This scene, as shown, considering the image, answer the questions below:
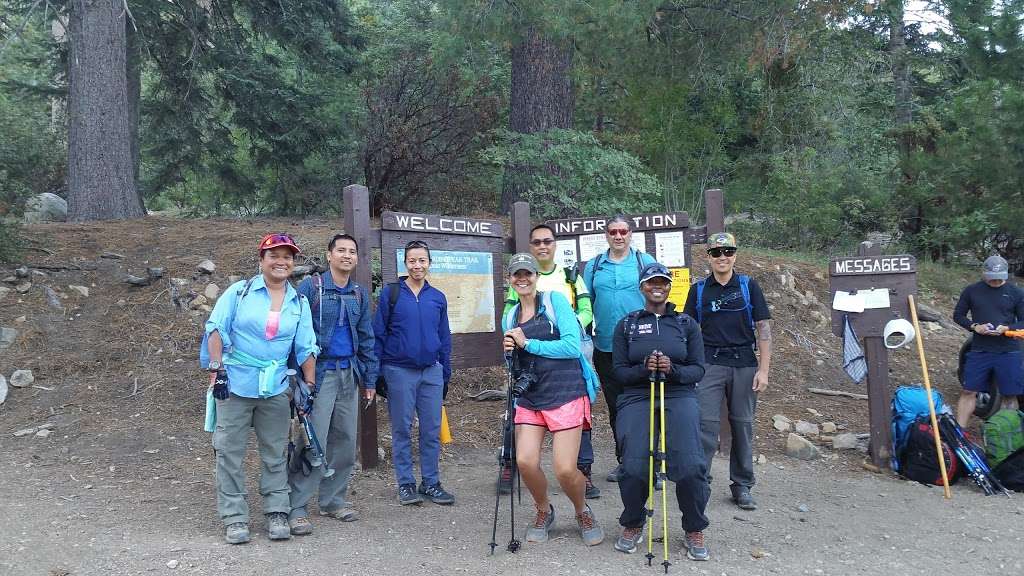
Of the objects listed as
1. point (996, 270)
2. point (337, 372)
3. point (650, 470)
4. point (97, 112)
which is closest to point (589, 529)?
point (650, 470)

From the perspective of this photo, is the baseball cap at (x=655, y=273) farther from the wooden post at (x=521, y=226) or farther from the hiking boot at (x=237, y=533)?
the hiking boot at (x=237, y=533)

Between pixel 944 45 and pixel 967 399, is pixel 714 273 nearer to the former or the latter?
pixel 967 399

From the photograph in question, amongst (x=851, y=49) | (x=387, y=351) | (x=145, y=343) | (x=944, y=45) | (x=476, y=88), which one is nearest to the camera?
(x=387, y=351)

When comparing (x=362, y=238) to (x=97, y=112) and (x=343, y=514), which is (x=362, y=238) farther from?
(x=97, y=112)

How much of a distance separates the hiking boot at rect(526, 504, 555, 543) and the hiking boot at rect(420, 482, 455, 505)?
0.85 metres

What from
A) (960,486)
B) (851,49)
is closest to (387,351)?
(960,486)

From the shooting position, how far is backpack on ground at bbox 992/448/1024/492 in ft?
21.3

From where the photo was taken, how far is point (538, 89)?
1164 centimetres

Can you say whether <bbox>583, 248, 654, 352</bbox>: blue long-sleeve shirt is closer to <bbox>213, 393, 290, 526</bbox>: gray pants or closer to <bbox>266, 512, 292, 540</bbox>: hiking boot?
<bbox>213, 393, 290, 526</bbox>: gray pants

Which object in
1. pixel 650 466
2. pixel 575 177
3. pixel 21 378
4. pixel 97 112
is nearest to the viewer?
pixel 650 466

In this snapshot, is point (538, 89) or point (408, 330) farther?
point (538, 89)

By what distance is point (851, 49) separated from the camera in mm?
14672

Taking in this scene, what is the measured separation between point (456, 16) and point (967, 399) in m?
7.45

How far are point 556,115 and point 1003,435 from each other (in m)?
7.12
